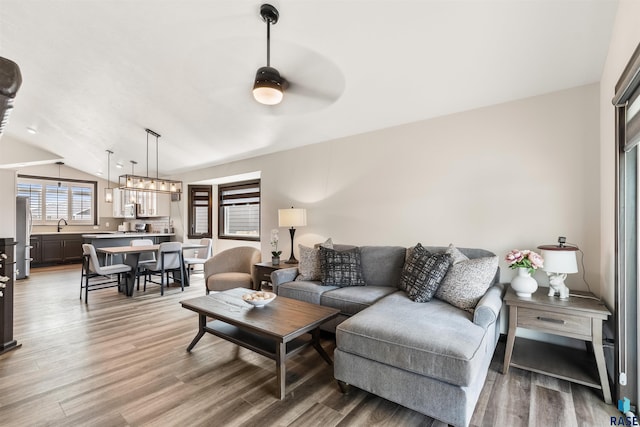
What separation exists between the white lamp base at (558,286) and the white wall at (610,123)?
0.25 metres

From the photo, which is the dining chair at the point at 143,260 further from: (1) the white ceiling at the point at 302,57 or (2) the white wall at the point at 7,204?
(1) the white ceiling at the point at 302,57

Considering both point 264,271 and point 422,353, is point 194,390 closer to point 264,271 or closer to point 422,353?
point 422,353

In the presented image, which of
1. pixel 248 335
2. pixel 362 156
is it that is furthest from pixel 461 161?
pixel 248 335

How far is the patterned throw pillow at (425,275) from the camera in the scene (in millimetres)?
2564

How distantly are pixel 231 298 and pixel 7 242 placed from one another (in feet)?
7.36

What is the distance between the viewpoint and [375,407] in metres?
1.93

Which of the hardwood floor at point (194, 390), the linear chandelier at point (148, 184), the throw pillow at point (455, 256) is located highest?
the linear chandelier at point (148, 184)

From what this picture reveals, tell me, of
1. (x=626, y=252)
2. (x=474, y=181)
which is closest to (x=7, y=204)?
(x=474, y=181)

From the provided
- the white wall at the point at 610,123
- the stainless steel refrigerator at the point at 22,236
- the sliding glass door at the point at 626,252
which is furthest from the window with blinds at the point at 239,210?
the sliding glass door at the point at 626,252

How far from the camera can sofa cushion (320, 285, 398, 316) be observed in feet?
9.01

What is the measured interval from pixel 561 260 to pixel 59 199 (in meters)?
10.7

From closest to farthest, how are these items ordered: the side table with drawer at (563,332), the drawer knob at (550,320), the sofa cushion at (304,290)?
1. the side table with drawer at (563,332)
2. the drawer knob at (550,320)
3. the sofa cushion at (304,290)

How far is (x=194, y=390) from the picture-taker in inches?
83.1

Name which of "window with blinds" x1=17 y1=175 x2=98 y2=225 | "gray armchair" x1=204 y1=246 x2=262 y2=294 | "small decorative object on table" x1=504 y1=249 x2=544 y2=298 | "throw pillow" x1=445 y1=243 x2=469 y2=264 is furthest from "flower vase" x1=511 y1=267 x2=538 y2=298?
"window with blinds" x1=17 y1=175 x2=98 y2=225
